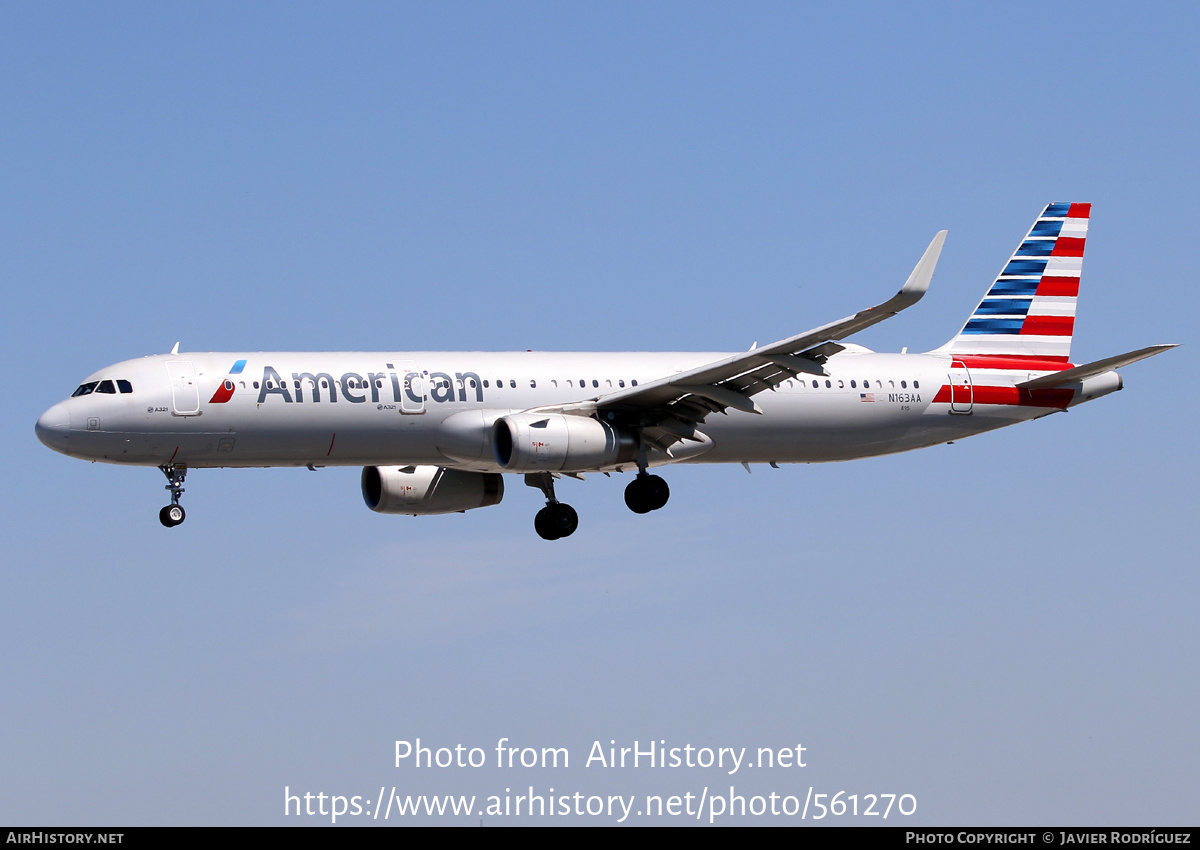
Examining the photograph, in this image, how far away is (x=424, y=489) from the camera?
43812 mm

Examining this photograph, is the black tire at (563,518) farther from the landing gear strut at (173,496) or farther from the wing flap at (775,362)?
the landing gear strut at (173,496)

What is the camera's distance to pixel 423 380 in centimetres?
3947

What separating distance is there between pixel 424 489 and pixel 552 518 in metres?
3.91

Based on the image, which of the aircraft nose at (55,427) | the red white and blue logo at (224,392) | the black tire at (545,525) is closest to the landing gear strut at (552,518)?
the black tire at (545,525)

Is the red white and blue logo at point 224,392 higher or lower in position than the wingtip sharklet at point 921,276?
higher

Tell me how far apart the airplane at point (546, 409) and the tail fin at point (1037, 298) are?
0.22 m

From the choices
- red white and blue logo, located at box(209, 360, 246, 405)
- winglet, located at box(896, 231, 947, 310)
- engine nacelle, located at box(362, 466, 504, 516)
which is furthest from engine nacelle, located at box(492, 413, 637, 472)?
winglet, located at box(896, 231, 947, 310)

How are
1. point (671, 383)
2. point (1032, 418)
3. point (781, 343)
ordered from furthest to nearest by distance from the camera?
point (1032, 418) < point (671, 383) < point (781, 343)

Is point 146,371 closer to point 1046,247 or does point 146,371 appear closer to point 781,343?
point 781,343

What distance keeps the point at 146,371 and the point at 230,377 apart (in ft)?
6.58

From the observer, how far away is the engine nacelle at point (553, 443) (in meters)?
38.2

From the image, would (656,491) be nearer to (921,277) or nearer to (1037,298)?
(921,277)
